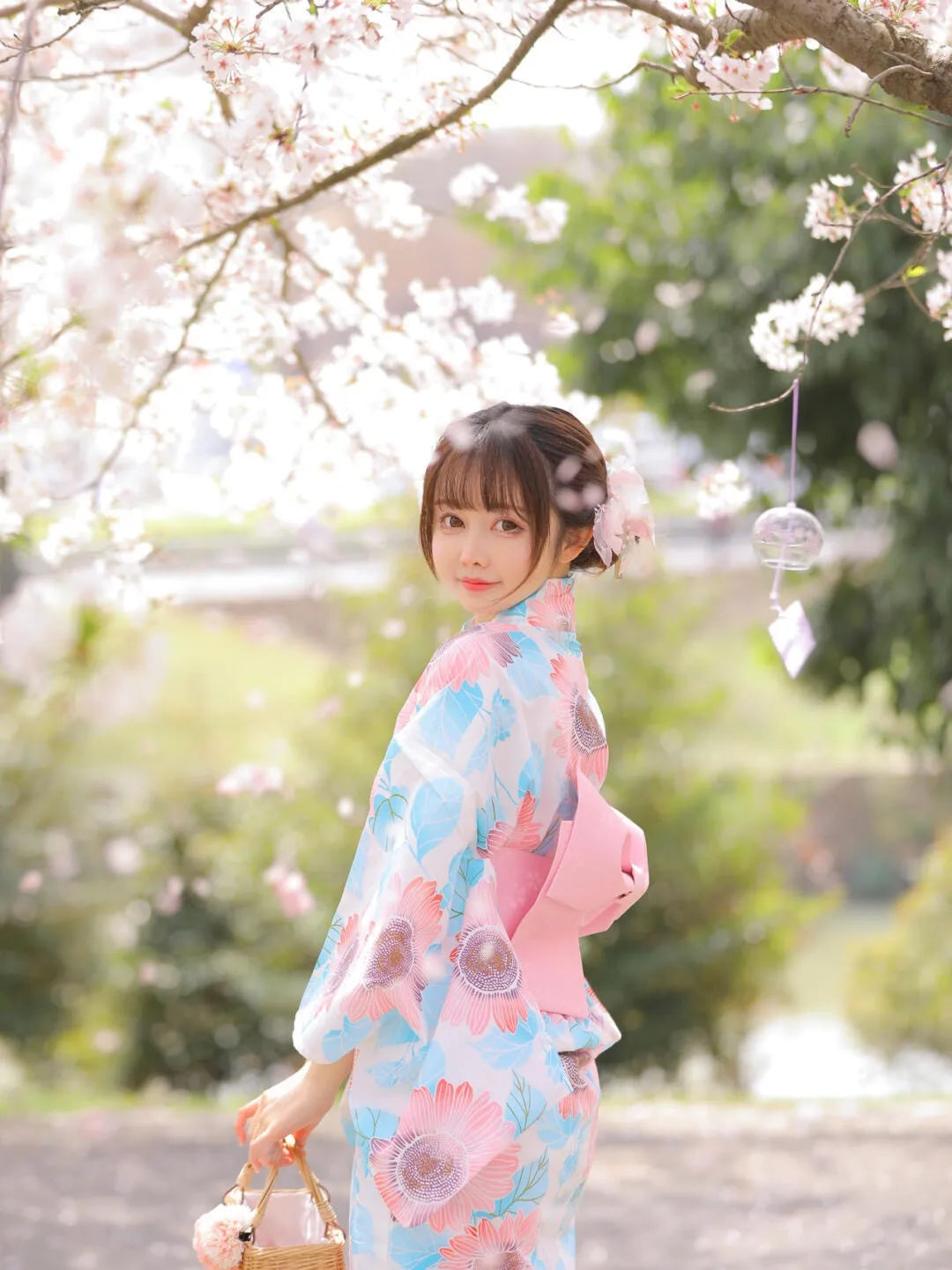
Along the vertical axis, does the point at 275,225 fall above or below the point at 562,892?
above

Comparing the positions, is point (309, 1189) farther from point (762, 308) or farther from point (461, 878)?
point (762, 308)

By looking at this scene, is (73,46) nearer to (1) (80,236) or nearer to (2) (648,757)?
(1) (80,236)

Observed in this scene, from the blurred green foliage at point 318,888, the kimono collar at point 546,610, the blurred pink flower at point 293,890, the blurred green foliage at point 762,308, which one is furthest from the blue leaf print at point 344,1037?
the blurred green foliage at point 318,888

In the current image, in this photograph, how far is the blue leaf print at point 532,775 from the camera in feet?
5.74

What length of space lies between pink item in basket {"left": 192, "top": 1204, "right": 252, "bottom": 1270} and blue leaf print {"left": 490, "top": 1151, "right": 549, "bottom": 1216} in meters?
0.28

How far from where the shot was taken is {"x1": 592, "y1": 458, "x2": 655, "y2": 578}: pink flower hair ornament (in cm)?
189

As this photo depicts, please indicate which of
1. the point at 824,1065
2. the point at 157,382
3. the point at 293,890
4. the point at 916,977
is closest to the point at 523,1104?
the point at 157,382

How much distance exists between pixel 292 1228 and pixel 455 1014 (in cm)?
Answer: 35

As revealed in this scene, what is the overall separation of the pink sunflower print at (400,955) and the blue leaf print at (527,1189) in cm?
21

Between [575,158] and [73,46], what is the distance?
3787mm

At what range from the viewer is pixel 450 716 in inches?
68.3

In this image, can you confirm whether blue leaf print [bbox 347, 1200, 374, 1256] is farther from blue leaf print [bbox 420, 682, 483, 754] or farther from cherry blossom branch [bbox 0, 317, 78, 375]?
cherry blossom branch [bbox 0, 317, 78, 375]

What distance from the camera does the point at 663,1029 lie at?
759cm

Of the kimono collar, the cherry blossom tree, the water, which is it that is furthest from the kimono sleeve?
the water
